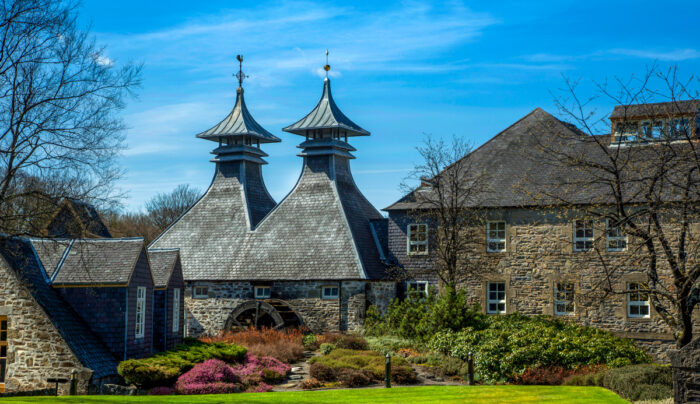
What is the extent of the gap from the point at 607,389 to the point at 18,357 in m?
14.9

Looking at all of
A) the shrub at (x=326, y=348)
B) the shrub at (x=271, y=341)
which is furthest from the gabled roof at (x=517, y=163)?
the shrub at (x=326, y=348)

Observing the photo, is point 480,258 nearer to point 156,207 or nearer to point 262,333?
point 262,333

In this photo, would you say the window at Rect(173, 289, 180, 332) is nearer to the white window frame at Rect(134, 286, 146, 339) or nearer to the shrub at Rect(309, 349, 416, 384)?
the white window frame at Rect(134, 286, 146, 339)

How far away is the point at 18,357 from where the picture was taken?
70.5ft

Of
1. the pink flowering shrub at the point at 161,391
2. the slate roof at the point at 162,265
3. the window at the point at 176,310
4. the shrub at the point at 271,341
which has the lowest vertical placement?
the pink flowering shrub at the point at 161,391

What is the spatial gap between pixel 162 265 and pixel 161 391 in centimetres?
716

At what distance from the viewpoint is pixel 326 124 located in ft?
129

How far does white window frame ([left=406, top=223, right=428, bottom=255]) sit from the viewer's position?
3441 cm

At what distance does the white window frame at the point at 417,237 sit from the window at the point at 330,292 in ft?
11.3

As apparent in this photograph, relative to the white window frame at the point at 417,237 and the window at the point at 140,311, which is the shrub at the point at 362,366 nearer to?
the window at the point at 140,311

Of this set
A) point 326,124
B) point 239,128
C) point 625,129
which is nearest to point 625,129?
point 625,129

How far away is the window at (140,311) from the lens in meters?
24.3

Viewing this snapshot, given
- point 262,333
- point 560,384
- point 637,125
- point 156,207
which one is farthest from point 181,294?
point 156,207

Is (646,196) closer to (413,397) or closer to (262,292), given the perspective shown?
(413,397)
